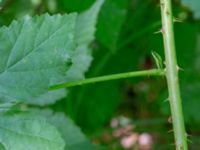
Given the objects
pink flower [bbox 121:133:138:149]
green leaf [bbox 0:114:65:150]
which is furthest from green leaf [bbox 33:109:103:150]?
pink flower [bbox 121:133:138:149]

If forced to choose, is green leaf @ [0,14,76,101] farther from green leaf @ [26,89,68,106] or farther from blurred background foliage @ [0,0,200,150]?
blurred background foliage @ [0,0,200,150]

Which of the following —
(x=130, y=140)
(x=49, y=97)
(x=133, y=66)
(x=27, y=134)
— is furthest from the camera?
(x=130, y=140)

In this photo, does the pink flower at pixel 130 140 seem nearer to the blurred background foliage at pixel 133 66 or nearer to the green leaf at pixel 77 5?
the blurred background foliage at pixel 133 66

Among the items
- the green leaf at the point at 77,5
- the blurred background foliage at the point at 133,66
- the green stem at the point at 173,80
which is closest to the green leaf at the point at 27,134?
the green stem at the point at 173,80

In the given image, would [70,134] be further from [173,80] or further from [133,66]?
[133,66]

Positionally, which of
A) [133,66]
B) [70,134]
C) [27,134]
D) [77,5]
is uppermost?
[133,66]

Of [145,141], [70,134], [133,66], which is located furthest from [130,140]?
[70,134]
